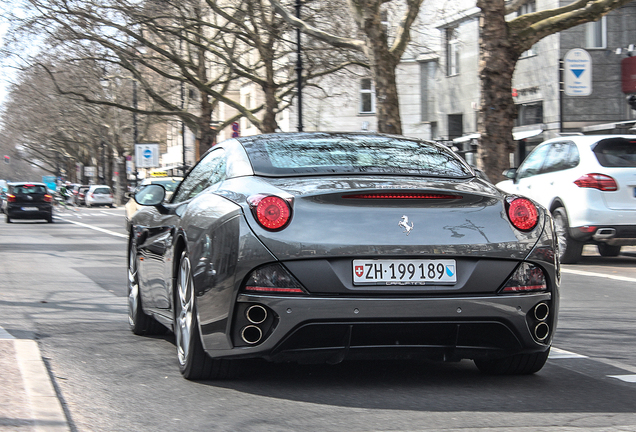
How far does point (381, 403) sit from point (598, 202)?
8790mm

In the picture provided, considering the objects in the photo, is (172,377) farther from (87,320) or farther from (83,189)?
(83,189)

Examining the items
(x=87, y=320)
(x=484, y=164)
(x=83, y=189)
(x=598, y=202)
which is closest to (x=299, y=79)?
(x=484, y=164)

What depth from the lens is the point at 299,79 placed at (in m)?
29.3

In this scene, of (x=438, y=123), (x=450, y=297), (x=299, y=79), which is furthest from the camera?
(x=438, y=123)

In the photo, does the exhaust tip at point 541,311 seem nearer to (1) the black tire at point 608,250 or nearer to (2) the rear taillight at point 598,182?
(2) the rear taillight at point 598,182

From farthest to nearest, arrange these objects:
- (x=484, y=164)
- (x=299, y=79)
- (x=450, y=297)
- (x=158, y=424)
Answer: (x=299, y=79), (x=484, y=164), (x=450, y=297), (x=158, y=424)

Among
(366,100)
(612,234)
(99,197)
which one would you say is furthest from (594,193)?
(99,197)

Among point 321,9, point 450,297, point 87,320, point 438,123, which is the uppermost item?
point 321,9

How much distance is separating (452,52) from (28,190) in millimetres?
18252

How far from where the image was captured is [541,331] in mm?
4812

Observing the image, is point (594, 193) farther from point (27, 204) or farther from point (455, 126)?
point (455, 126)

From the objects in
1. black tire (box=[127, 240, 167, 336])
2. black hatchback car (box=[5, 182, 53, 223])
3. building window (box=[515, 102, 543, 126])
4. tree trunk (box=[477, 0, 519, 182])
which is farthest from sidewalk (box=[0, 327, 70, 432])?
black hatchback car (box=[5, 182, 53, 223])

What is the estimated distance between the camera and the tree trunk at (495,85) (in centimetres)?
1816

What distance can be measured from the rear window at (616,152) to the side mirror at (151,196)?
784cm
